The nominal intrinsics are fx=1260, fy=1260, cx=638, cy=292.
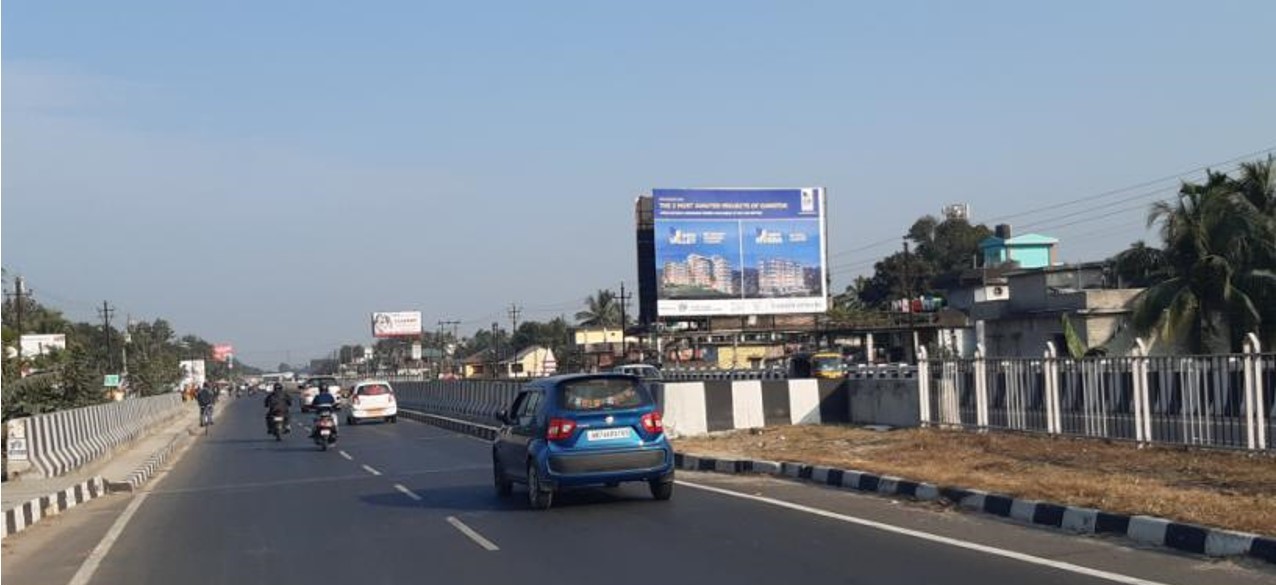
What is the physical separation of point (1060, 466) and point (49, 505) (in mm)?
13316

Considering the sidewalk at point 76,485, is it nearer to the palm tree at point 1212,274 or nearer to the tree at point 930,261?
the palm tree at point 1212,274

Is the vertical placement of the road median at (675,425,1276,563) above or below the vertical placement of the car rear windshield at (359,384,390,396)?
below

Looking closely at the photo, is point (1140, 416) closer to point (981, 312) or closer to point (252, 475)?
point (252, 475)

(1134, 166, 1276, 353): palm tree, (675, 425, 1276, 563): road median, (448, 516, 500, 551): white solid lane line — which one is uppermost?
(1134, 166, 1276, 353): palm tree

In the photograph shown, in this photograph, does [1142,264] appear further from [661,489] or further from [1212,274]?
[661,489]

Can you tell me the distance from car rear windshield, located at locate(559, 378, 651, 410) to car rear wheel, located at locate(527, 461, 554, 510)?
850 millimetres

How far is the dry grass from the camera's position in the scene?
1166cm

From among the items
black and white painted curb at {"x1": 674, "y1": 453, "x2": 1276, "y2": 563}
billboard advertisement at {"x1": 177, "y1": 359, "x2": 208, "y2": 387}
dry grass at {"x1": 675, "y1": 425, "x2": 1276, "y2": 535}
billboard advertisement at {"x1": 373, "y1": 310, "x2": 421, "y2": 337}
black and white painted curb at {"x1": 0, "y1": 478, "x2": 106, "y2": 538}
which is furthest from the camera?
billboard advertisement at {"x1": 177, "y1": 359, "x2": 208, "y2": 387}

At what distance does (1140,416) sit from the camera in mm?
17281

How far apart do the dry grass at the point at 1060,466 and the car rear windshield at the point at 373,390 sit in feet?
70.9

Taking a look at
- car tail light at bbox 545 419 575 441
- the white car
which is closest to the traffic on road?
car tail light at bbox 545 419 575 441

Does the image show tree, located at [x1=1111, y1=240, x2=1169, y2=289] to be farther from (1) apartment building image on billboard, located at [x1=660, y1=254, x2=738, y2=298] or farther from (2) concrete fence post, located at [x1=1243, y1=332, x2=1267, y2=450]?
(2) concrete fence post, located at [x1=1243, y1=332, x2=1267, y2=450]

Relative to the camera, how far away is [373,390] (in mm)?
43125

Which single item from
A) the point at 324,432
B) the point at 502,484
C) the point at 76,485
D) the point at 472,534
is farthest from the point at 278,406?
the point at 472,534
